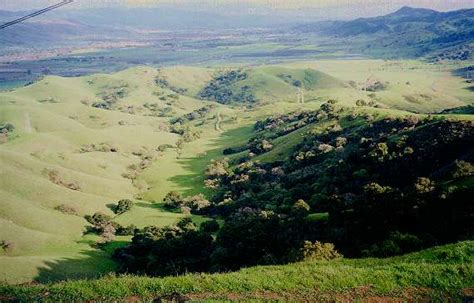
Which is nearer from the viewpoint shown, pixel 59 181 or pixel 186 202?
pixel 186 202

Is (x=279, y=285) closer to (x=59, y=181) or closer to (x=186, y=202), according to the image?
(x=186, y=202)

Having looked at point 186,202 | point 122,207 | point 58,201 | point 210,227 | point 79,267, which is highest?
point 79,267

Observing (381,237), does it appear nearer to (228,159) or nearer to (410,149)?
(410,149)

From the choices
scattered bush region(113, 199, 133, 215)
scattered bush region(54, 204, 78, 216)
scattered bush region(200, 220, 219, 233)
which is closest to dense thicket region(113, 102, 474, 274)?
scattered bush region(200, 220, 219, 233)

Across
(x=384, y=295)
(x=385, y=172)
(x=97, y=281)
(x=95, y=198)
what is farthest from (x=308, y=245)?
(x=95, y=198)

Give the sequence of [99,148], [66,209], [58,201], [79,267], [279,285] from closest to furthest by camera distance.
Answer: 1. [279,285]
2. [79,267]
3. [66,209]
4. [58,201]
5. [99,148]

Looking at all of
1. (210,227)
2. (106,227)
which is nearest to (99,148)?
(106,227)

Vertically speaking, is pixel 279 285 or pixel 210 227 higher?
pixel 279 285
